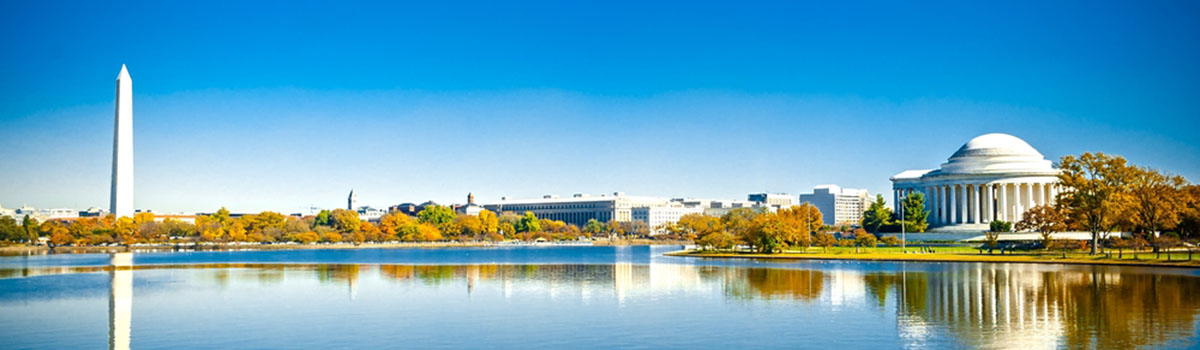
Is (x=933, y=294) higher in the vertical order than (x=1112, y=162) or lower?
lower

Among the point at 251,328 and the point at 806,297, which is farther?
the point at 806,297

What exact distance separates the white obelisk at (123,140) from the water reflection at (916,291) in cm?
5181

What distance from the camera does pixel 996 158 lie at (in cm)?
10300

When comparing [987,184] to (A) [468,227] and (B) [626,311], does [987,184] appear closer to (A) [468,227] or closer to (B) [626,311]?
(B) [626,311]

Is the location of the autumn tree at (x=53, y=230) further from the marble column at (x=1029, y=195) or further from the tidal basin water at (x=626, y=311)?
the marble column at (x=1029, y=195)

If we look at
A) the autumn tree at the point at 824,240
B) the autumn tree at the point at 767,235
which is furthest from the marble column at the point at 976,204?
the autumn tree at the point at 767,235

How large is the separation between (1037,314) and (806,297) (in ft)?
27.4

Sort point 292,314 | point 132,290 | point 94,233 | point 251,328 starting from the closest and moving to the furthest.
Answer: point 251,328 < point 292,314 < point 132,290 < point 94,233

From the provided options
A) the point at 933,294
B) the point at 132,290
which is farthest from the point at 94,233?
the point at 933,294

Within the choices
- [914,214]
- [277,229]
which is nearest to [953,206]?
[914,214]

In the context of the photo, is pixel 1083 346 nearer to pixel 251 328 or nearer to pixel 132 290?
pixel 251 328

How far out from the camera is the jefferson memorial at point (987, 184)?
327ft

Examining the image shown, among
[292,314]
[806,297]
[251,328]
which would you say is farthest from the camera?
[806,297]

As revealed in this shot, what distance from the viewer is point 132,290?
4238cm
